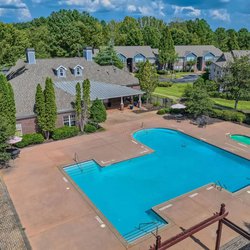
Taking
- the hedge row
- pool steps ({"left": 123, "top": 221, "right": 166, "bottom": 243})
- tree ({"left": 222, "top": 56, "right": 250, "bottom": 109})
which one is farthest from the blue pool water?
tree ({"left": 222, "top": 56, "right": 250, "bottom": 109})

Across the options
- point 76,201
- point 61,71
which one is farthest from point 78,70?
point 76,201

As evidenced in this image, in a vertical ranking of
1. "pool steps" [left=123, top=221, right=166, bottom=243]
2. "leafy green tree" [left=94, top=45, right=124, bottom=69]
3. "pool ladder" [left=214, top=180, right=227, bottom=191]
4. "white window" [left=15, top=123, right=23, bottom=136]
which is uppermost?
"leafy green tree" [left=94, top=45, right=124, bottom=69]

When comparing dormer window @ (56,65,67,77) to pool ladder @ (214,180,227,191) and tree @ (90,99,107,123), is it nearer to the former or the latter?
tree @ (90,99,107,123)

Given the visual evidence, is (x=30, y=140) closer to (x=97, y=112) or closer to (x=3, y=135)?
(x=3, y=135)

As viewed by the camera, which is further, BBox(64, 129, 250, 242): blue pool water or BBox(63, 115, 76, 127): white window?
BBox(63, 115, 76, 127): white window

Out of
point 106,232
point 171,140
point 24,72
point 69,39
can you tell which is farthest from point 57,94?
point 69,39

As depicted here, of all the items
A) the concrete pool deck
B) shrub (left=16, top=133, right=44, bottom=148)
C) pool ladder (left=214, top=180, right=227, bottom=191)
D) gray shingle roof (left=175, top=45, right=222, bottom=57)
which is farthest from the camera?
gray shingle roof (left=175, top=45, right=222, bottom=57)

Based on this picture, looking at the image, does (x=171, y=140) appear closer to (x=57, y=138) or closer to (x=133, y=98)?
(x=57, y=138)
